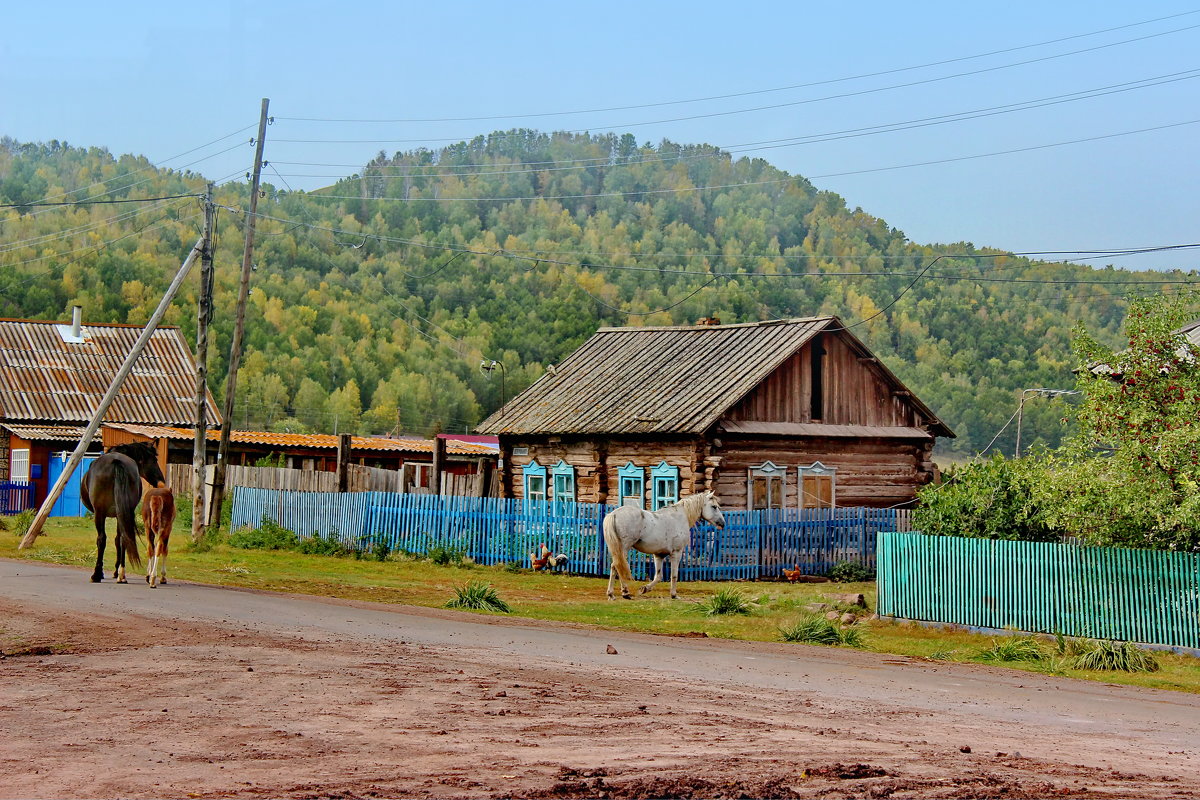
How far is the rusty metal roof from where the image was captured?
51375 millimetres

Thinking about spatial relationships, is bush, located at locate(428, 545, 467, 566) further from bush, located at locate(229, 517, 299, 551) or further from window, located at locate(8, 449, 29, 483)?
window, located at locate(8, 449, 29, 483)

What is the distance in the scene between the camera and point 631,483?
1326 inches

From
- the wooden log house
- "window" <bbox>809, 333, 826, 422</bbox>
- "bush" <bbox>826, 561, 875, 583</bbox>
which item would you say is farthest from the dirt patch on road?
"window" <bbox>809, 333, 826, 422</bbox>

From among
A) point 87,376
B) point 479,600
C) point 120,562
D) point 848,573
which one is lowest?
point 848,573

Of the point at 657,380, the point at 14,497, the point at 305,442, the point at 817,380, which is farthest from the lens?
the point at 305,442

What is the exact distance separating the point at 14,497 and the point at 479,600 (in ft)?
98.3

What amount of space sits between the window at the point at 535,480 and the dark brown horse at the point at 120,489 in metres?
14.4

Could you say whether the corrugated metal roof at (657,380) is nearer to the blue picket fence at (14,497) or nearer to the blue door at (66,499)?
the blue door at (66,499)

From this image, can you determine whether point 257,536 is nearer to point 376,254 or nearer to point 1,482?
point 1,482

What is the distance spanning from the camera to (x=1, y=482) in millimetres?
46156

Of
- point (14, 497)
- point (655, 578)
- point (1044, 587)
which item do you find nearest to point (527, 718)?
point (1044, 587)

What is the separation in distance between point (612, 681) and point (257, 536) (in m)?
23.4

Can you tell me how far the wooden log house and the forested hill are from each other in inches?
1411

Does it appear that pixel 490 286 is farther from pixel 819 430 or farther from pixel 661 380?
pixel 819 430
